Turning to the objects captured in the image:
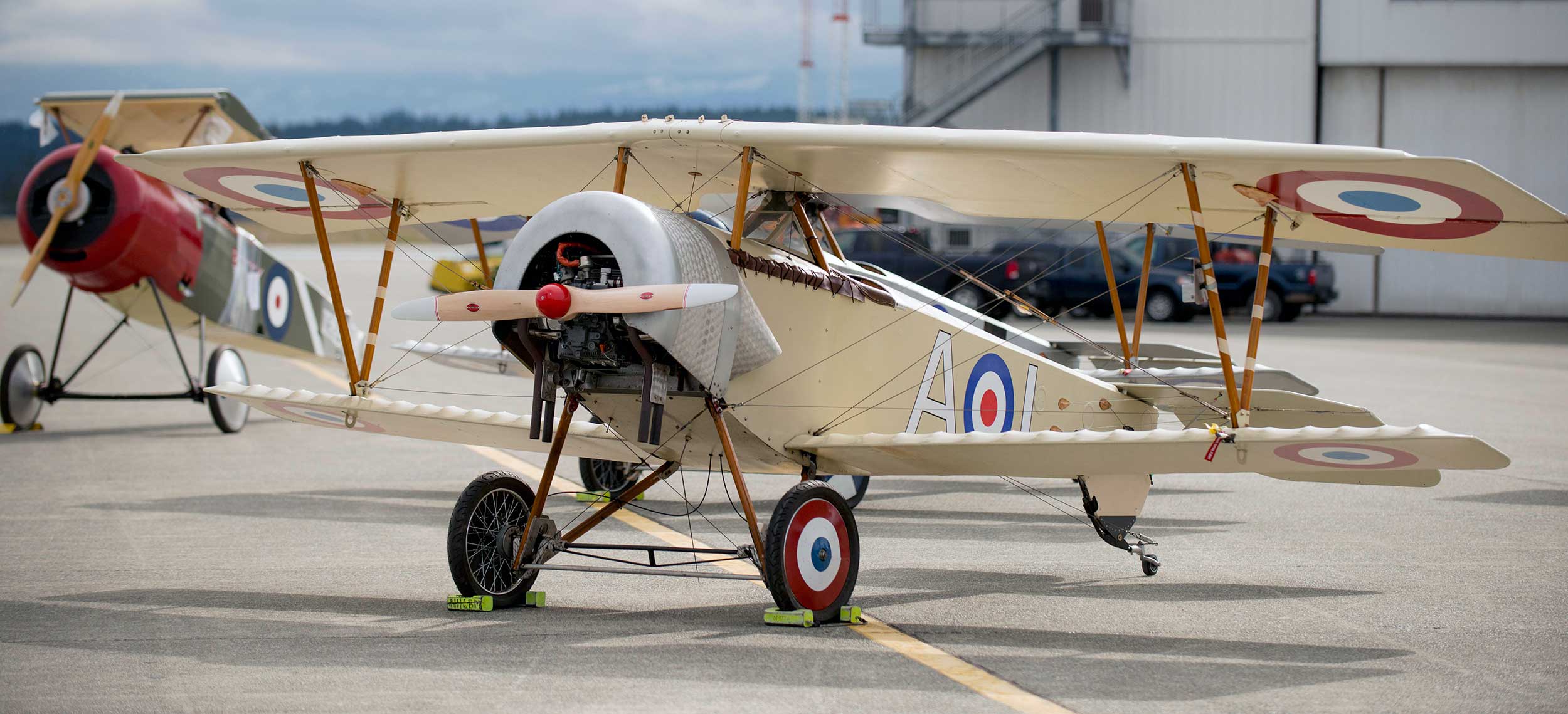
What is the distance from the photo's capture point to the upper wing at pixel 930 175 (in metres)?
6.07

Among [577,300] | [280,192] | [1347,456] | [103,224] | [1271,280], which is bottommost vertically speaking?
[1347,456]

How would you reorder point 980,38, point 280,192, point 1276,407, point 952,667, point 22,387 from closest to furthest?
point 952,667 → point 280,192 → point 1276,407 → point 22,387 → point 980,38

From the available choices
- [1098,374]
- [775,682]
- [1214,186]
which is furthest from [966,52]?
[775,682]

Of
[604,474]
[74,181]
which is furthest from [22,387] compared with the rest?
[604,474]

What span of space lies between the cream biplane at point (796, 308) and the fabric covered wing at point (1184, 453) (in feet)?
0.05

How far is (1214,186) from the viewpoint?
275 inches

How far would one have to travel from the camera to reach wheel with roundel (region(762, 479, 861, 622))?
6.06 metres

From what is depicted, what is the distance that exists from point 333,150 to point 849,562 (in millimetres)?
3382

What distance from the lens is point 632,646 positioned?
5.78m

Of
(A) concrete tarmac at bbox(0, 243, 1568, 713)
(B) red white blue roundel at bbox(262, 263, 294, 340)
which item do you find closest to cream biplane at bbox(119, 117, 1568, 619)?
(A) concrete tarmac at bbox(0, 243, 1568, 713)

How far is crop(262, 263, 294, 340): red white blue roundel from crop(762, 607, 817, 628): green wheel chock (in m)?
10.5

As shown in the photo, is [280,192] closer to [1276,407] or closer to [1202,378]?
[1276,407]

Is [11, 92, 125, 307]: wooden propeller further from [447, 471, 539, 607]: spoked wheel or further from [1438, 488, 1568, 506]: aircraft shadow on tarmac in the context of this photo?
[1438, 488, 1568, 506]: aircraft shadow on tarmac

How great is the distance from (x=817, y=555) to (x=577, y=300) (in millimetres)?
1574
